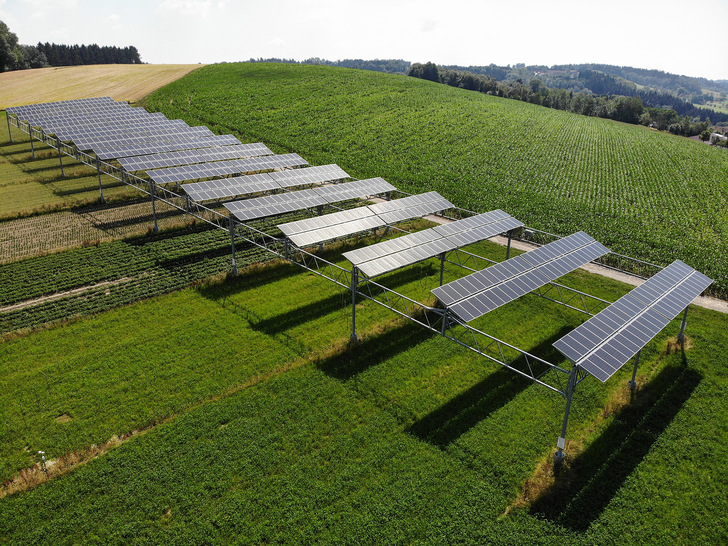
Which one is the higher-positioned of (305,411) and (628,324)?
Result: (628,324)

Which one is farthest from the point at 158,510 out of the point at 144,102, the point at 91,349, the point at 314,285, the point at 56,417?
the point at 144,102

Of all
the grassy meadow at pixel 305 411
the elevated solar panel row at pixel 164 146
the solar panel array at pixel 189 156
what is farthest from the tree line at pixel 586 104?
the elevated solar panel row at pixel 164 146

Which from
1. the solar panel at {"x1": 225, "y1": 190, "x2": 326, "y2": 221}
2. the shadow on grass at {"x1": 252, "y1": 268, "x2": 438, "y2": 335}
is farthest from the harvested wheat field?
the shadow on grass at {"x1": 252, "y1": 268, "x2": 438, "y2": 335}

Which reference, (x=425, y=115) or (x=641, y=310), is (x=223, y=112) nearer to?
(x=425, y=115)

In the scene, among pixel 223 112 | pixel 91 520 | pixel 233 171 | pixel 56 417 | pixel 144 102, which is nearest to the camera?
pixel 91 520

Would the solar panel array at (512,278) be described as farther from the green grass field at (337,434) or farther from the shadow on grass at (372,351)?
the shadow on grass at (372,351)

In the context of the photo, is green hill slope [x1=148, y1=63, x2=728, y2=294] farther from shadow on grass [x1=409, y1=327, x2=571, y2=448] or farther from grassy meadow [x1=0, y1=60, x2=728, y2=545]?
shadow on grass [x1=409, y1=327, x2=571, y2=448]

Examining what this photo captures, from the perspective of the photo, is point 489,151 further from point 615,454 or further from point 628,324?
point 615,454

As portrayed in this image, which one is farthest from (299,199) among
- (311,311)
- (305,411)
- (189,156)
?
(305,411)
